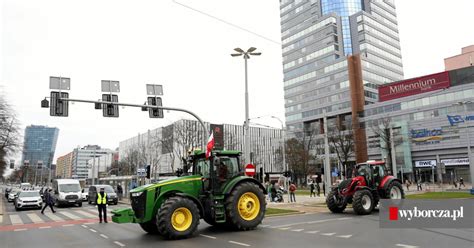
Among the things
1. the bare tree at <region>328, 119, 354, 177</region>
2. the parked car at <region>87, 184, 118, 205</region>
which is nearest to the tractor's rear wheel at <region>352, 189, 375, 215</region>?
the parked car at <region>87, 184, 118, 205</region>

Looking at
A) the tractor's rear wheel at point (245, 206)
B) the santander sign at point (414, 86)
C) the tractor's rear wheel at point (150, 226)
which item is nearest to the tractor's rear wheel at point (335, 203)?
the tractor's rear wheel at point (245, 206)

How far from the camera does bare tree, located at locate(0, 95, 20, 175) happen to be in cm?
3272

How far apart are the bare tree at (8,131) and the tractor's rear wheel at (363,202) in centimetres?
3234

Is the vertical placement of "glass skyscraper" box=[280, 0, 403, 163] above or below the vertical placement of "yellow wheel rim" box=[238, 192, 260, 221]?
above

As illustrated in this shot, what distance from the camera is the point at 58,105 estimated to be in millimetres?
15336

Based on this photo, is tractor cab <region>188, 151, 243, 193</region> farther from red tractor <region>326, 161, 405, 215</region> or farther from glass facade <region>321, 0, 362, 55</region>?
glass facade <region>321, 0, 362, 55</region>

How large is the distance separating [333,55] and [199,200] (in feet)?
311

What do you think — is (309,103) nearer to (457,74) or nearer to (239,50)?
(457,74)

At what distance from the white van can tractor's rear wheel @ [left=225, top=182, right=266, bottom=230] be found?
70.6 feet

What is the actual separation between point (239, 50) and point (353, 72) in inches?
3074

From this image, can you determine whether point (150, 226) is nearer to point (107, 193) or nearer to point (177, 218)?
point (177, 218)

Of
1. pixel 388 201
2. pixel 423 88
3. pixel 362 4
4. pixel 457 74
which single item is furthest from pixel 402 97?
pixel 388 201

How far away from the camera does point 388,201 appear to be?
17188 millimetres

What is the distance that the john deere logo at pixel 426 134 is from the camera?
68.5 m
